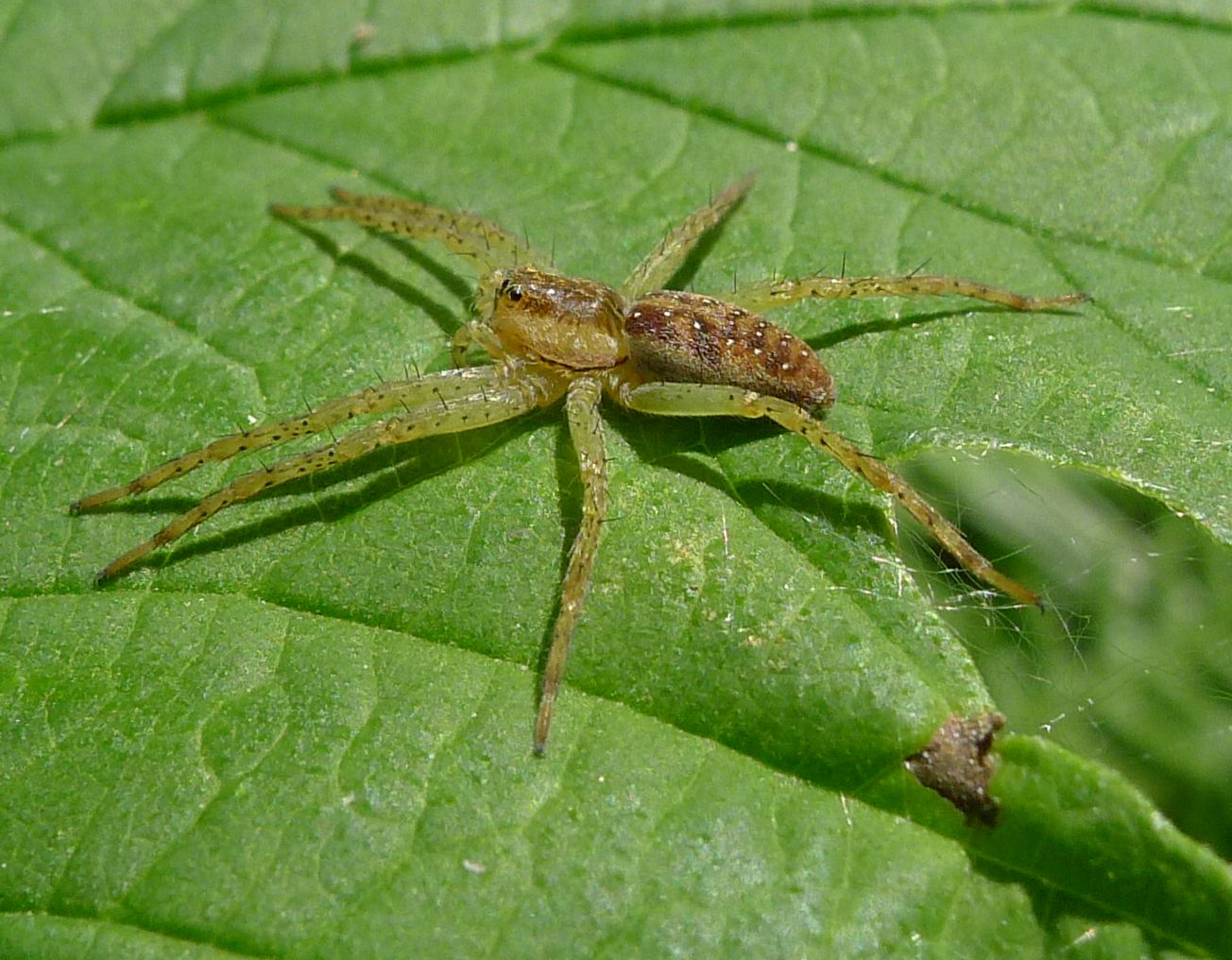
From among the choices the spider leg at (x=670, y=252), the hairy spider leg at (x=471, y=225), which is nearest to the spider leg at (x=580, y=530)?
the spider leg at (x=670, y=252)

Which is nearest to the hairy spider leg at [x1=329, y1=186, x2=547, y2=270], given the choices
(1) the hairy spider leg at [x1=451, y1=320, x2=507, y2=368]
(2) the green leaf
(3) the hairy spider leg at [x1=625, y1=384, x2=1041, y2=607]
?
(2) the green leaf

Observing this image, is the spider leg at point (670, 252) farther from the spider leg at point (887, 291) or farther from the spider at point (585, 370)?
the spider leg at point (887, 291)

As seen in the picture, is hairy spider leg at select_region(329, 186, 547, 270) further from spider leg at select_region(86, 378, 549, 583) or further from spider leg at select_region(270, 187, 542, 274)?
spider leg at select_region(86, 378, 549, 583)

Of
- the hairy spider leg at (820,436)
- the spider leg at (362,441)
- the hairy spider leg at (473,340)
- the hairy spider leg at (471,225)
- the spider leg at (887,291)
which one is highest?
the spider leg at (887,291)

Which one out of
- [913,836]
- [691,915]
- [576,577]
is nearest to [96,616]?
[576,577]

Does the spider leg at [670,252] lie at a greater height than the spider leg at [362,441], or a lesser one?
greater

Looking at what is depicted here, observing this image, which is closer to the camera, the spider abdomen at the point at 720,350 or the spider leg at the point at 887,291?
the spider abdomen at the point at 720,350
